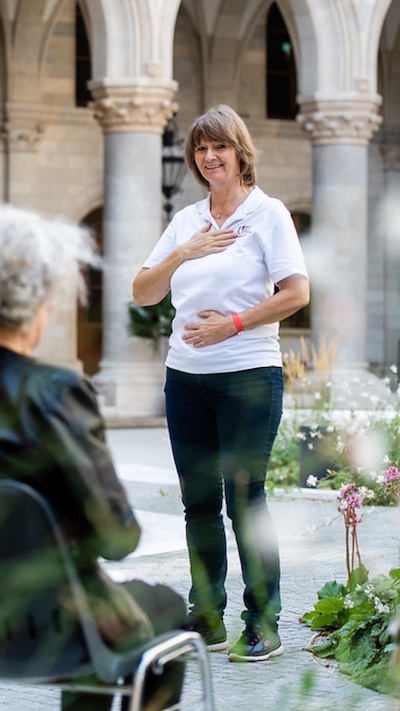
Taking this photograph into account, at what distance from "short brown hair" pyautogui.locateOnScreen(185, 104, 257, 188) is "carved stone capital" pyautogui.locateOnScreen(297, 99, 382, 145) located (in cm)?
1324

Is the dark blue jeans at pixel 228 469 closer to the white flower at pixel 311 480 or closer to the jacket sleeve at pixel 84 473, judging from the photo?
the white flower at pixel 311 480

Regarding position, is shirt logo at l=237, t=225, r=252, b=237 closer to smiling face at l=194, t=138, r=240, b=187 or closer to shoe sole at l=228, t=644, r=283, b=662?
smiling face at l=194, t=138, r=240, b=187

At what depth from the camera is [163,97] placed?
17359 mm

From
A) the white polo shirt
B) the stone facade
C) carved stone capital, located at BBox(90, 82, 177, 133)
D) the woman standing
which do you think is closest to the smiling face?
the woman standing

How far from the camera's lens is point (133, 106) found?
56.5ft

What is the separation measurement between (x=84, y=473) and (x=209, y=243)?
85.6 inches

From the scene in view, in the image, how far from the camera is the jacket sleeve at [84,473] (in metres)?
2.94

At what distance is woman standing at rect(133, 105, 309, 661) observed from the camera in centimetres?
498

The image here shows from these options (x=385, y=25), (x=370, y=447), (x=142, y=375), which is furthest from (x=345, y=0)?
(x=370, y=447)

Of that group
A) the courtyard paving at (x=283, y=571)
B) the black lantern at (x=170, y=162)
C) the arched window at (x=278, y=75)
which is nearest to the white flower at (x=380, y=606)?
the courtyard paving at (x=283, y=571)

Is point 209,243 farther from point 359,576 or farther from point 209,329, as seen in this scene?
point 359,576

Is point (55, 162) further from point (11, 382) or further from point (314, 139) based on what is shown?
point (11, 382)

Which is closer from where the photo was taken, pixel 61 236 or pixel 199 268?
pixel 61 236

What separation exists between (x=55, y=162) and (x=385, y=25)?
19.9 ft
